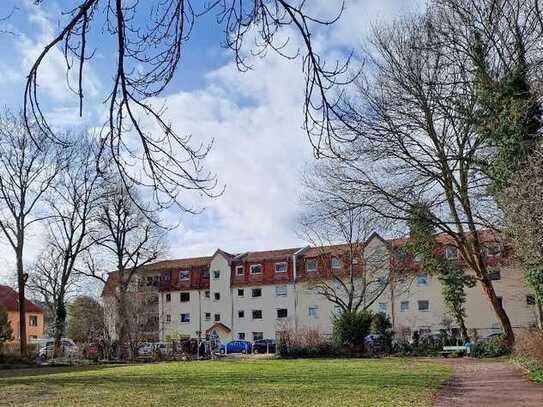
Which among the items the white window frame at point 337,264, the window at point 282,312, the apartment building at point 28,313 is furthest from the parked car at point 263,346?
the apartment building at point 28,313

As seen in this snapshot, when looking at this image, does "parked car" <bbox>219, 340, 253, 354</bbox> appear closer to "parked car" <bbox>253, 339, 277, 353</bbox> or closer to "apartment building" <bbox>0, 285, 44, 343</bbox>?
"parked car" <bbox>253, 339, 277, 353</bbox>

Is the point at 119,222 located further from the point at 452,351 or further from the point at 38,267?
the point at 452,351

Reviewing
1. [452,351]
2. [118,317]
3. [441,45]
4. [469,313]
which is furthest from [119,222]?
[469,313]

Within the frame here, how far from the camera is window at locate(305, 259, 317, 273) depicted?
56.9m

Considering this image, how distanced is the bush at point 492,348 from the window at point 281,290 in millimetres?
27751

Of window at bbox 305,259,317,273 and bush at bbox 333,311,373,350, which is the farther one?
window at bbox 305,259,317,273

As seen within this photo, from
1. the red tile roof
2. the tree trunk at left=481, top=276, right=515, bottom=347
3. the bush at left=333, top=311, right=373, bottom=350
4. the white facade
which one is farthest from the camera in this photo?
the red tile roof

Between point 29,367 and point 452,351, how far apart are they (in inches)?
839

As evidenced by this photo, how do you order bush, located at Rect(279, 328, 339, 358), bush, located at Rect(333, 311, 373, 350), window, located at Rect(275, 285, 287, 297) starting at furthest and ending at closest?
window, located at Rect(275, 285, 287, 297), bush, located at Rect(333, 311, 373, 350), bush, located at Rect(279, 328, 339, 358)

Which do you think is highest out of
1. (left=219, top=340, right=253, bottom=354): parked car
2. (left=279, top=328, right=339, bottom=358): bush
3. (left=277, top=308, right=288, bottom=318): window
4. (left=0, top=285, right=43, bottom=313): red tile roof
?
(left=0, top=285, right=43, bottom=313): red tile roof

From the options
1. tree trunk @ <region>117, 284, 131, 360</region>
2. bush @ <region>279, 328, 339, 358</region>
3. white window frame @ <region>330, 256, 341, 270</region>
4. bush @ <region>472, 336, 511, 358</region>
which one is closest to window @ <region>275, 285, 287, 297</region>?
white window frame @ <region>330, 256, 341, 270</region>

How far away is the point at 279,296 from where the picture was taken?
59.0m

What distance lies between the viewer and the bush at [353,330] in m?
36.4

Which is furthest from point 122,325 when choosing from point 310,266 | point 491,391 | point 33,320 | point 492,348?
point 491,391
